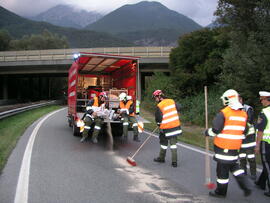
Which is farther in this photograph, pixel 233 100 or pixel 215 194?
pixel 215 194

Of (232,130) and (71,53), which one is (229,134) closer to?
(232,130)

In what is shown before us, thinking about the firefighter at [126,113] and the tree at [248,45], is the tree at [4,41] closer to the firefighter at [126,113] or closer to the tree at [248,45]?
the tree at [248,45]

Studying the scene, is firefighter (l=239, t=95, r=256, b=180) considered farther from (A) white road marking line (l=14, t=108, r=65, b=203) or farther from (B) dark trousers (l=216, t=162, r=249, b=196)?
(A) white road marking line (l=14, t=108, r=65, b=203)

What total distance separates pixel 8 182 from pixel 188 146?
5664 mm

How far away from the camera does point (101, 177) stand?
5930 mm

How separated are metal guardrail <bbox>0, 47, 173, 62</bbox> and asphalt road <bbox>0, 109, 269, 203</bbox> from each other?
91.4 ft

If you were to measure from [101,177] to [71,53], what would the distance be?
34.3 meters

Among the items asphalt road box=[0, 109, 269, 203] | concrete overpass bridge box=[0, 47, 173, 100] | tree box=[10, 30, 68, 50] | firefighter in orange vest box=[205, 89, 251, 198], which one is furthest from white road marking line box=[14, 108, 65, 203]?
tree box=[10, 30, 68, 50]

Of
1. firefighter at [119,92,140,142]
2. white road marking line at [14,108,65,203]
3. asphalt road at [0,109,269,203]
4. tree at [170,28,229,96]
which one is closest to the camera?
white road marking line at [14,108,65,203]

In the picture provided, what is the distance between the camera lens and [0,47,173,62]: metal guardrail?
35.9 m

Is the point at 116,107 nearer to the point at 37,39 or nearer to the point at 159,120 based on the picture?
the point at 159,120

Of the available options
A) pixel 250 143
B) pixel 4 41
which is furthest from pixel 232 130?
pixel 4 41

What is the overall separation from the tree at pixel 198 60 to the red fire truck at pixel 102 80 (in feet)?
25.2

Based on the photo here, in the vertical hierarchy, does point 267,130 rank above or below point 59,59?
below
